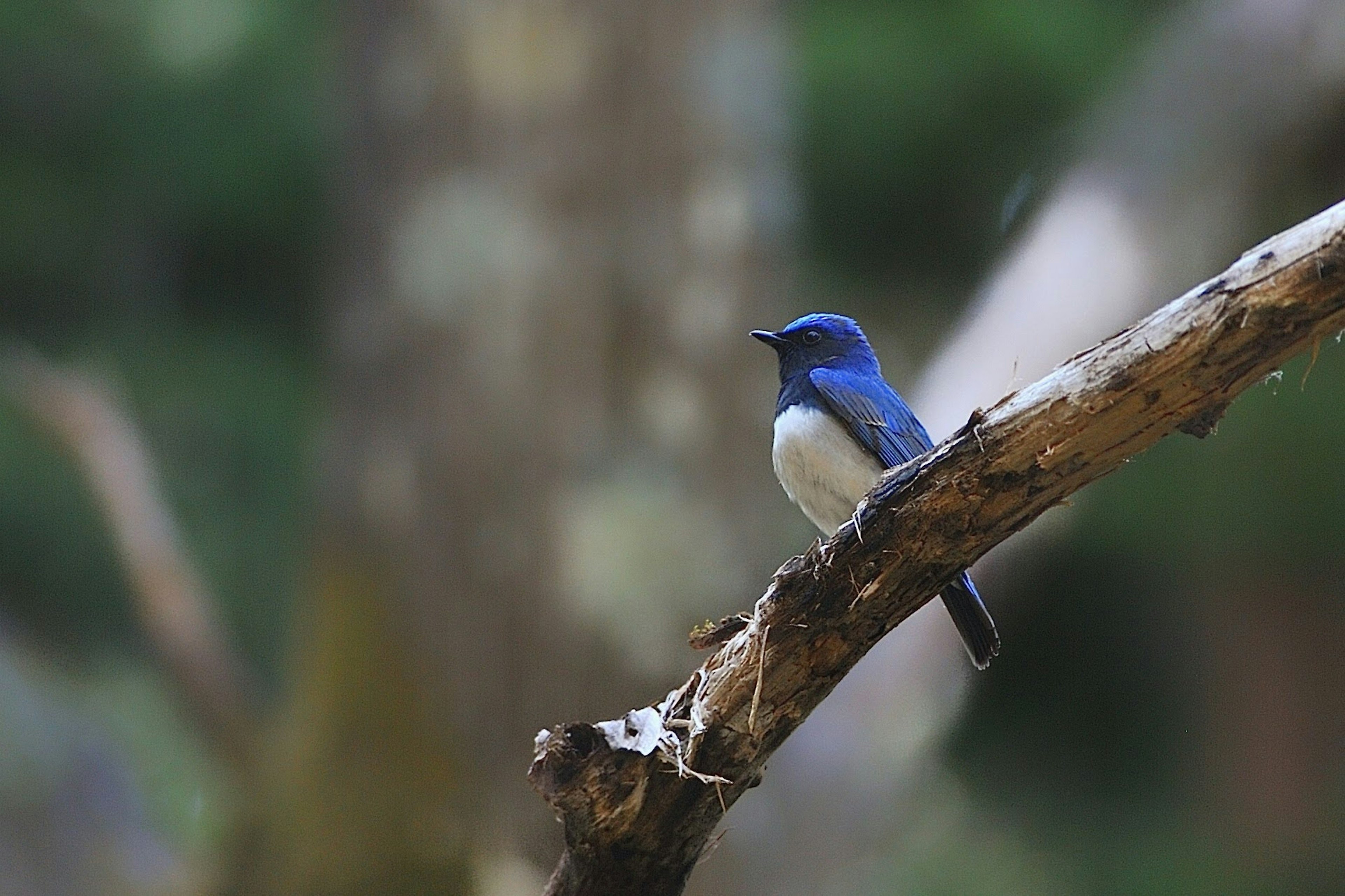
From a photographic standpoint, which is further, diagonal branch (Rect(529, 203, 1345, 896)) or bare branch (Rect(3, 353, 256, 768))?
bare branch (Rect(3, 353, 256, 768))

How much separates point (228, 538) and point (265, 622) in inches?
4.5

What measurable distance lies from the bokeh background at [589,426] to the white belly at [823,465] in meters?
0.26

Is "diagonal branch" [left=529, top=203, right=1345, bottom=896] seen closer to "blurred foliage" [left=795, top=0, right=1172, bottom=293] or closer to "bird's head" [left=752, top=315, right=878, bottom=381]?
"bird's head" [left=752, top=315, right=878, bottom=381]

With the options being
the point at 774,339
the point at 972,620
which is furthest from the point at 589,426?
the point at 972,620

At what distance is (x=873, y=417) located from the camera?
2.79ft

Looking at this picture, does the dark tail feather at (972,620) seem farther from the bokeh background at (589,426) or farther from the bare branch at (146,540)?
the bare branch at (146,540)

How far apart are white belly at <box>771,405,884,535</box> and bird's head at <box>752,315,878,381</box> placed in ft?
0.14

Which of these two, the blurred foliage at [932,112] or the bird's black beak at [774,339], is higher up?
Result: the blurred foliage at [932,112]

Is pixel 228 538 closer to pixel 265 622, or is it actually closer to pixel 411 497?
pixel 265 622

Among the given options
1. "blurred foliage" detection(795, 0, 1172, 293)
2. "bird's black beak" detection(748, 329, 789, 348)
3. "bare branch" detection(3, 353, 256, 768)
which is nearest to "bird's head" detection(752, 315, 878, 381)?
"bird's black beak" detection(748, 329, 789, 348)

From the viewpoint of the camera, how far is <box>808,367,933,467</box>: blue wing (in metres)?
0.85

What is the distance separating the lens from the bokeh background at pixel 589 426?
3.87 ft

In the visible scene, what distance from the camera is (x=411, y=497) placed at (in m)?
Answer: 1.19

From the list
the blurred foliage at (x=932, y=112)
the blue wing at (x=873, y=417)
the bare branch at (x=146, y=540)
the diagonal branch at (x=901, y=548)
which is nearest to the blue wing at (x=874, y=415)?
the blue wing at (x=873, y=417)
